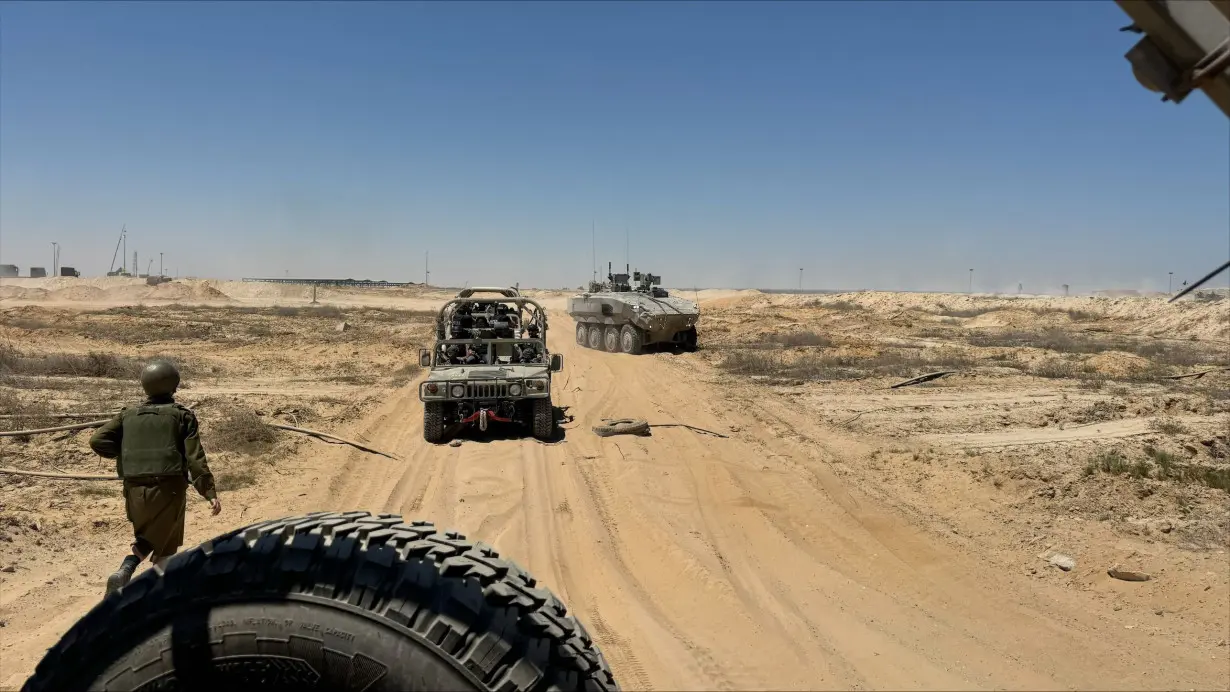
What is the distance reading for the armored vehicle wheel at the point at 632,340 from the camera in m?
21.7

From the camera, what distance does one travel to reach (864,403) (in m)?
13.2

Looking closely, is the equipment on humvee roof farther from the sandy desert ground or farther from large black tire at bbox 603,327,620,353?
the sandy desert ground

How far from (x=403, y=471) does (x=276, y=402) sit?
5008 millimetres

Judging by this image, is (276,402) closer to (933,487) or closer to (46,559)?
(46,559)

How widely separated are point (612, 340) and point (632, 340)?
1161 millimetres

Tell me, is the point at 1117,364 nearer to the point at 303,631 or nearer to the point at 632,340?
the point at 632,340

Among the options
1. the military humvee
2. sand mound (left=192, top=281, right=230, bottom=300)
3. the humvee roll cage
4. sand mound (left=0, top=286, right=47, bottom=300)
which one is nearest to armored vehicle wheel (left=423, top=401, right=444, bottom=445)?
the military humvee

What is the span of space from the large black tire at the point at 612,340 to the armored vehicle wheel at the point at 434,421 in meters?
12.7

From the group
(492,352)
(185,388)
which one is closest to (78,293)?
(185,388)

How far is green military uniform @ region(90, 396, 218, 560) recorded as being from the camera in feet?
13.9

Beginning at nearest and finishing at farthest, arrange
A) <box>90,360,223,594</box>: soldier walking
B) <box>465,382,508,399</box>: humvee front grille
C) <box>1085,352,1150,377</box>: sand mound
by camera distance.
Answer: <box>90,360,223,594</box>: soldier walking
<box>465,382,508,399</box>: humvee front grille
<box>1085,352,1150,377</box>: sand mound

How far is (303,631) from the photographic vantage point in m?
1.59

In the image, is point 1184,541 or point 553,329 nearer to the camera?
point 1184,541

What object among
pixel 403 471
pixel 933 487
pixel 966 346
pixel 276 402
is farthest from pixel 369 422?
pixel 966 346
